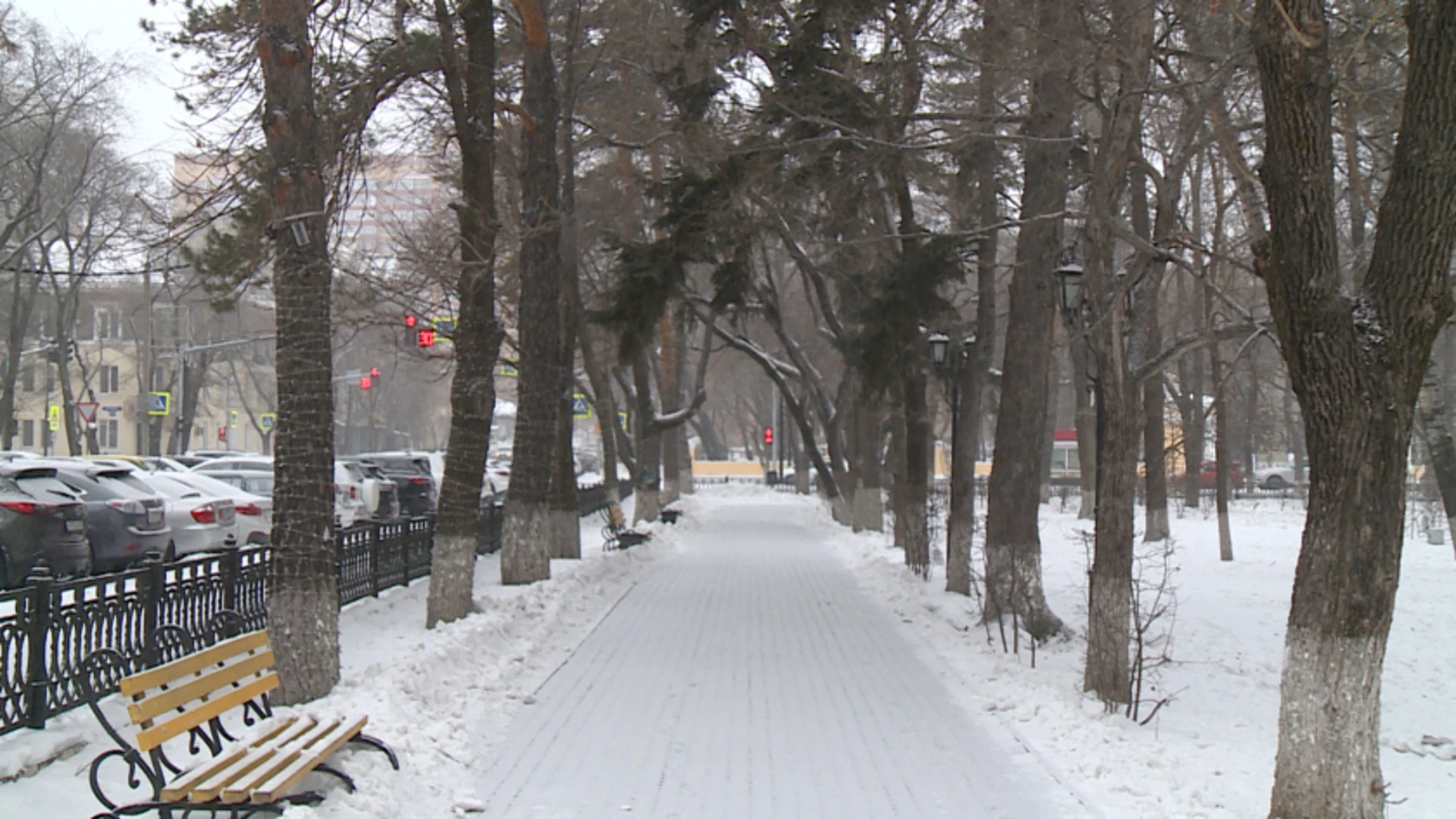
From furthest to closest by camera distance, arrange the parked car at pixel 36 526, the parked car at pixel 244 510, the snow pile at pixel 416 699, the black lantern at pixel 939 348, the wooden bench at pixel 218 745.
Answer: the parked car at pixel 244 510, the black lantern at pixel 939 348, the parked car at pixel 36 526, the snow pile at pixel 416 699, the wooden bench at pixel 218 745

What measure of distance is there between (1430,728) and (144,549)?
1449 centimetres

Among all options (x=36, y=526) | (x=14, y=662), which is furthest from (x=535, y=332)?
(x=14, y=662)

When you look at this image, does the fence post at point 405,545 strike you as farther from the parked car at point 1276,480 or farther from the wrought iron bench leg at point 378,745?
the parked car at point 1276,480

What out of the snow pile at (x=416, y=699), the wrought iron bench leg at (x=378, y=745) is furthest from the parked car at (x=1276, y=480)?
the wrought iron bench leg at (x=378, y=745)

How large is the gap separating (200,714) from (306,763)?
0.68 meters

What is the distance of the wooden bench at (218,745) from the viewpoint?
5.32m

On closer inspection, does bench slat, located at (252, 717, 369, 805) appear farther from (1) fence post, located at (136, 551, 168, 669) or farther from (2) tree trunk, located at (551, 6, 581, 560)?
(2) tree trunk, located at (551, 6, 581, 560)

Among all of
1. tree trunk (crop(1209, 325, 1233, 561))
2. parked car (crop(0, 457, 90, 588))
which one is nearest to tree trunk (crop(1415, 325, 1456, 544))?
tree trunk (crop(1209, 325, 1233, 561))

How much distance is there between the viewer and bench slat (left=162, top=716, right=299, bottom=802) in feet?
17.1

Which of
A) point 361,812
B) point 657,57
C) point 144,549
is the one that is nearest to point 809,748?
point 361,812

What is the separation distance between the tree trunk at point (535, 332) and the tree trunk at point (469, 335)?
2.18m

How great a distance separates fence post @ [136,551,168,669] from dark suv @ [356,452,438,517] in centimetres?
1828

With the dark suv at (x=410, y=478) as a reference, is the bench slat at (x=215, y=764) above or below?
below

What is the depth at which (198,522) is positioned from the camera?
17.6m
